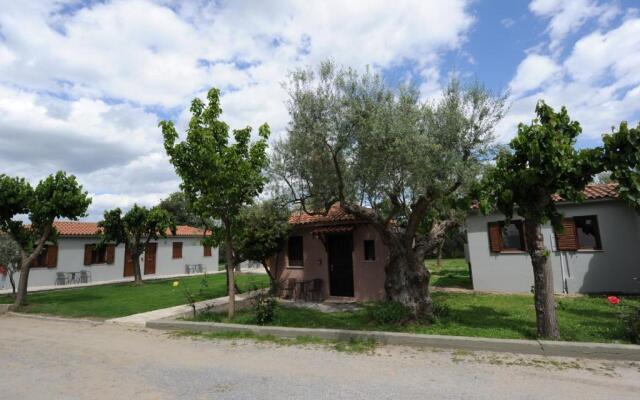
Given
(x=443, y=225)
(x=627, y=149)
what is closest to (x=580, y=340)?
(x=627, y=149)

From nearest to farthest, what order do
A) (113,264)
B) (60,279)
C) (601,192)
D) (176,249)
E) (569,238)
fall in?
1. (601,192)
2. (569,238)
3. (60,279)
4. (113,264)
5. (176,249)

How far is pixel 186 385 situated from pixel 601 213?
12.7 meters

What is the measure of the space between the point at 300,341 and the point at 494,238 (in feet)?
29.6

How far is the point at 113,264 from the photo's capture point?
23.8m

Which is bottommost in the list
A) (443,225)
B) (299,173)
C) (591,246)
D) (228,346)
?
(228,346)

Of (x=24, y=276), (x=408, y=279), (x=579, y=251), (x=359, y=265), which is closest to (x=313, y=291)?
(x=359, y=265)

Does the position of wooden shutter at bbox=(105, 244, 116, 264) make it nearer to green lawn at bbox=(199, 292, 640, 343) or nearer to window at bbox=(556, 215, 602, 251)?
green lawn at bbox=(199, 292, 640, 343)

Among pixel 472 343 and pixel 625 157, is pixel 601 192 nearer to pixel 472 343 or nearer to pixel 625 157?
pixel 625 157

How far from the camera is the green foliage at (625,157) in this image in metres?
5.64

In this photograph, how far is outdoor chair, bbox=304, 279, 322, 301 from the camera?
40.7 ft

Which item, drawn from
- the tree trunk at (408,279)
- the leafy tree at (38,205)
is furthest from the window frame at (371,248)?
the leafy tree at (38,205)

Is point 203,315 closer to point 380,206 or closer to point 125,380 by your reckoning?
point 125,380

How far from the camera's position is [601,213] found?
11320 mm

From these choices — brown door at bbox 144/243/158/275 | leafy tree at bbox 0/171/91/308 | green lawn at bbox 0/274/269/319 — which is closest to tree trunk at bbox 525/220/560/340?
green lawn at bbox 0/274/269/319
